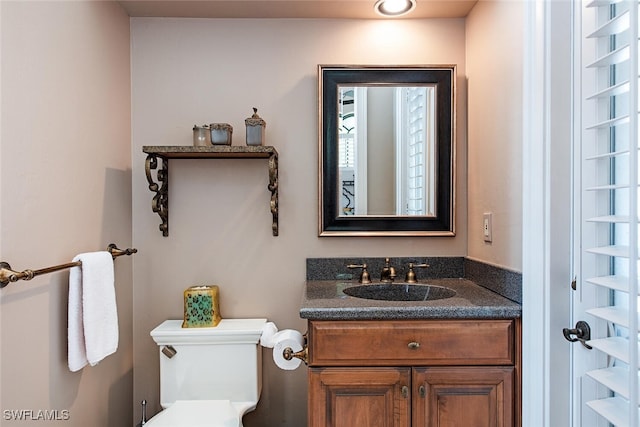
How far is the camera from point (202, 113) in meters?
1.92

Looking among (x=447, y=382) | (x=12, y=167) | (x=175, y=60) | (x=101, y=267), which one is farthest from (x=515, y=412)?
(x=175, y=60)

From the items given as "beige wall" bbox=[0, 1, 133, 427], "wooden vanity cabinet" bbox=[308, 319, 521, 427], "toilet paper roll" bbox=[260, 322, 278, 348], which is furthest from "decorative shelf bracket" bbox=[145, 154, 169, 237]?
"wooden vanity cabinet" bbox=[308, 319, 521, 427]

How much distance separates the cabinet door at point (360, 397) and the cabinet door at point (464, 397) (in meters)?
0.05

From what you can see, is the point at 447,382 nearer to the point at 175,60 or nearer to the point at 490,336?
the point at 490,336

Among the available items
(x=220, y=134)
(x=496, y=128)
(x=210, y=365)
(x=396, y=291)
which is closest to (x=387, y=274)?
(x=396, y=291)

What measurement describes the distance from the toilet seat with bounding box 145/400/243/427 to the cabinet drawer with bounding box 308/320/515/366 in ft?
A: 1.68

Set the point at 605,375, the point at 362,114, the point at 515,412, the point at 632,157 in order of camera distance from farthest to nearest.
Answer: the point at 362,114 → the point at 515,412 → the point at 605,375 → the point at 632,157

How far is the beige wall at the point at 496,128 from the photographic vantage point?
4.61 ft

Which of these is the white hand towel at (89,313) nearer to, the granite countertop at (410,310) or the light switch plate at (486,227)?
the granite countertop at (410,310)

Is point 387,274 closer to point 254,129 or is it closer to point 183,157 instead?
point 254,129

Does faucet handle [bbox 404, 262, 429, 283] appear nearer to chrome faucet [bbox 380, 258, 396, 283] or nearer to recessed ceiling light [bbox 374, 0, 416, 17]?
chrome faucet [bbox 380, 258, 396, 283]

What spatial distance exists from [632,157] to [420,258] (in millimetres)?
1154

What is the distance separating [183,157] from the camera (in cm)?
189

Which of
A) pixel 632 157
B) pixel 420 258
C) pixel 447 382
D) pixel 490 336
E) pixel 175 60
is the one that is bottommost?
pixel 447 382
